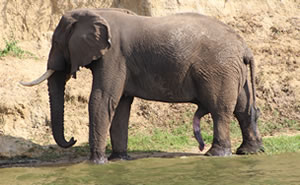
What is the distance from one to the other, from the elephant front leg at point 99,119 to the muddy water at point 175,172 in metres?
0.26

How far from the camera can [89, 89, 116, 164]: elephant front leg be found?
10453mm

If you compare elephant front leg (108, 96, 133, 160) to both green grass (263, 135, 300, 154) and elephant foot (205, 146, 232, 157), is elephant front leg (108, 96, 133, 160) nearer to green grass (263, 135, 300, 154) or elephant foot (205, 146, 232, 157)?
elephant foot (205, 146, 232, 157)

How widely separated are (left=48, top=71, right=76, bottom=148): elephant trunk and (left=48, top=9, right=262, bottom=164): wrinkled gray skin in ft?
0.63

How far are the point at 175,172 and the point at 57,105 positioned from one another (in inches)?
107

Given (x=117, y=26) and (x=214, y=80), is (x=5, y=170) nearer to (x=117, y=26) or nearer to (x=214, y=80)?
(x=117, y=26)

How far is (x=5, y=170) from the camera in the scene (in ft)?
34.2

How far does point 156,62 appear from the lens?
10.5 m

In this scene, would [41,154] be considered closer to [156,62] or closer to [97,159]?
[97,159]

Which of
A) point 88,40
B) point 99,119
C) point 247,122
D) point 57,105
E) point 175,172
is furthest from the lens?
point 247,122

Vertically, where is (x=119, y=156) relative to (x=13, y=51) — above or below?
below

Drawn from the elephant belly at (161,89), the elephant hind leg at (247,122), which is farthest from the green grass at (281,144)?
the elephant belly at (161,89)

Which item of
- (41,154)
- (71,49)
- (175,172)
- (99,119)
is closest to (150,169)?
(175,172)

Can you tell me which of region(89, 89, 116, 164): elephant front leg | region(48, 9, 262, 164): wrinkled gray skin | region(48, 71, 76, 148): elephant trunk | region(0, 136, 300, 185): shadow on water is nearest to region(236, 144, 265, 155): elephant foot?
region(0, 136, 300, 185): shadow on water

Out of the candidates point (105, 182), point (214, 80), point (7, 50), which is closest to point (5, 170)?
point (105, 182)
